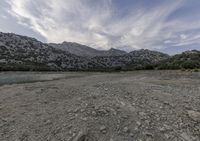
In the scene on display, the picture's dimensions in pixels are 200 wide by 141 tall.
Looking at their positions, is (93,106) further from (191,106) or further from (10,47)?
(10,47)

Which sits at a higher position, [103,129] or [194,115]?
[194,115]

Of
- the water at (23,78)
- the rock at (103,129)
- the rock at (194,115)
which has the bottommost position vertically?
the water at (23,78)

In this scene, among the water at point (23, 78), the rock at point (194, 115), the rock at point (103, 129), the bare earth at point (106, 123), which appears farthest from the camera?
the water at point (23, 78)

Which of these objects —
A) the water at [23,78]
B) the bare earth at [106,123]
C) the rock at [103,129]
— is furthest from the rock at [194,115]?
the water at [23,78]

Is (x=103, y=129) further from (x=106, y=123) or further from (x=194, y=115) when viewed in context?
(x=194, y=115)

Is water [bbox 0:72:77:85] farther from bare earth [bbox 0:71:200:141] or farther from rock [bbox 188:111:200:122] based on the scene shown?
rock [bbox 188:111:200:122]

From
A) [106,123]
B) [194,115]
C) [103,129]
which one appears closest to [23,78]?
[106,123]

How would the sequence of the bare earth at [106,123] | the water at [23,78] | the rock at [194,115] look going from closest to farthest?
the bare earth at [106,123] → the rock at [194,115] → the water at [23,78]

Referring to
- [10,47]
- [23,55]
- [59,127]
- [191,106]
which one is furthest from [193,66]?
[10,47]

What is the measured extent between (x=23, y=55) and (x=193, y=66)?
514 feet

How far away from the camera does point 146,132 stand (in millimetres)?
5926

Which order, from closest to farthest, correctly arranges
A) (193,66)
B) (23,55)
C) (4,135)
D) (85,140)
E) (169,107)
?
(85,140)
(4,135)
(169,107)
(193,66)
(23,55)

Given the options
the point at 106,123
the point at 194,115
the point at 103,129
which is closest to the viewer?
the point at 103,129

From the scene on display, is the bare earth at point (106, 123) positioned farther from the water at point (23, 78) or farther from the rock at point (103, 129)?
the water at point (23, 78)
